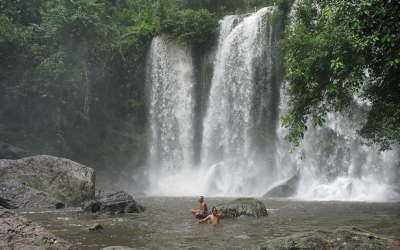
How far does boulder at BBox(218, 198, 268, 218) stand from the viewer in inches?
394

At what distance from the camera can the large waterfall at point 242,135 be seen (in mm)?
17594

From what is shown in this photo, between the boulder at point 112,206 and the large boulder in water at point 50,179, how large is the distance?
9.68 ft

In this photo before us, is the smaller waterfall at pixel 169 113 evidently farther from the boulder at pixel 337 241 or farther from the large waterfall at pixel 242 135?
the boulder at pixel 337 241

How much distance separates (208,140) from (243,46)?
6535 millimetres

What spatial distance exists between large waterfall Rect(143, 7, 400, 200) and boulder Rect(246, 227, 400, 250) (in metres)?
12.1

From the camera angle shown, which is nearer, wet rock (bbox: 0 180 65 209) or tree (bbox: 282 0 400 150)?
tree (bbox: 282 0 400 150)

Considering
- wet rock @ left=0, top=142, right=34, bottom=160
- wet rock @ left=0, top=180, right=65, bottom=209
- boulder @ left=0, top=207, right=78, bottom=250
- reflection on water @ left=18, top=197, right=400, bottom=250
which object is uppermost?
wet rock @ left=0, top=142, right=34, bottom=160

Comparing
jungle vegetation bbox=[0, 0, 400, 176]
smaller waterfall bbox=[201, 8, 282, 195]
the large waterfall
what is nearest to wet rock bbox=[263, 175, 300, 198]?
the large waterfall

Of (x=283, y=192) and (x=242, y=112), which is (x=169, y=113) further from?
(x=283, y=192)

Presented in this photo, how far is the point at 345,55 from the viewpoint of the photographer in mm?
8500

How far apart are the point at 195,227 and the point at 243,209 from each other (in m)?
2.10

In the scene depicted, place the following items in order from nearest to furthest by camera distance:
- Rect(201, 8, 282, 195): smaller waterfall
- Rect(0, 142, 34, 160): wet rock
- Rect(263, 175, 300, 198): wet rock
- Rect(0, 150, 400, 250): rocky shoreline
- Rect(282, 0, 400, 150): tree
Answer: Rect(0, 150, 400, 250): rocky shoreline, Rect(282, 0, 400, 150): tree, Rect(263, 175, 300, 198): wet rock, Rect(0, 142, 34, 160): wet rock, Rect(201, 8, 282, 195): smaller waterfall

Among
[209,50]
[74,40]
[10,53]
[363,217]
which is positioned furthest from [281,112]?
[10,53]

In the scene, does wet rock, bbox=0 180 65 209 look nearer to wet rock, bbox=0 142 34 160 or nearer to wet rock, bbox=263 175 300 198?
wet rock, bbox=0 142 34 160
